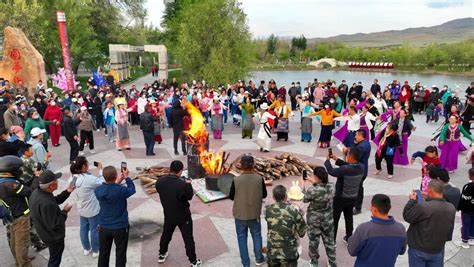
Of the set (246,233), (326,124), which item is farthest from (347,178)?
(326,124)

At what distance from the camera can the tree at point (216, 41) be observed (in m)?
25.9

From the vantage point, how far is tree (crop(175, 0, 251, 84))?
85.0ft

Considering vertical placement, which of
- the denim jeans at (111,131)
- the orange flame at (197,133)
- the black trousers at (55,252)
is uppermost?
the orange flame at (197,133)

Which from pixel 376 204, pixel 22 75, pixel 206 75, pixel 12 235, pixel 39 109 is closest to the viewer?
pixel 376 204

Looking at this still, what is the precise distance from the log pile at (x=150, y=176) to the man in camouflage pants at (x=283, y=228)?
5142mm

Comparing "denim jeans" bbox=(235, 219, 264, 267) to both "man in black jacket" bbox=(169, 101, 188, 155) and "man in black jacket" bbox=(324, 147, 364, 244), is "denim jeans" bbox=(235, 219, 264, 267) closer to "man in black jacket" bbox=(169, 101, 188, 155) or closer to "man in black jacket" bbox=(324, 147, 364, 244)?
"man in black jacket" bbox=(324, 147, 364, 244)

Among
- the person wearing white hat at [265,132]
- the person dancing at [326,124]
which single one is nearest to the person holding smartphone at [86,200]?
the person wearing white hat at [265,132]

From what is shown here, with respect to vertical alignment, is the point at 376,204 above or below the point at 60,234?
above

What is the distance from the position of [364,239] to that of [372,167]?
24.6 ft

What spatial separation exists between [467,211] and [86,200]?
6.42 m

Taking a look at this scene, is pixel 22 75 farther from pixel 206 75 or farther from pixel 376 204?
pixel 376 204

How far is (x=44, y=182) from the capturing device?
4934 mm

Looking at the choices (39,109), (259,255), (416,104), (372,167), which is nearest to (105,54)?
(39,109)

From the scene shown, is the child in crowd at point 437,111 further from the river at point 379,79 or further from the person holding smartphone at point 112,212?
the river at point 379,79
